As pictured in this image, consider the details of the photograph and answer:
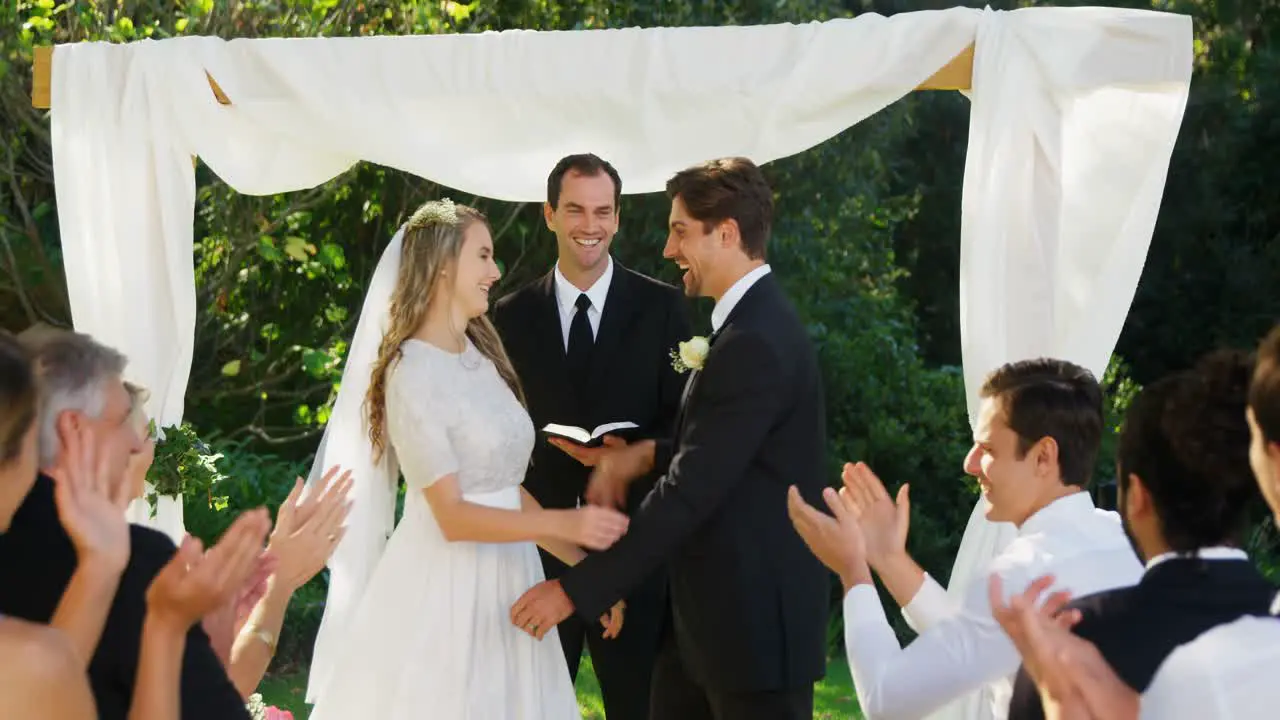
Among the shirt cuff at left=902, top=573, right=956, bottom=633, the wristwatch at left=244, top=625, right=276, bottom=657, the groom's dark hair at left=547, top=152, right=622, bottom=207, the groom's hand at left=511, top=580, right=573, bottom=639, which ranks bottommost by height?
the groom's hand at left=511, top=580, right=573, bottom=639

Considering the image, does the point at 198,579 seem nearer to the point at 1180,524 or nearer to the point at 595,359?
the point at 1180,524

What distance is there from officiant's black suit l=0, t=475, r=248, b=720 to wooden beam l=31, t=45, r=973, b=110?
9.51ft

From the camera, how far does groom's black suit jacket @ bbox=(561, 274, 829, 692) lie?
3.99m

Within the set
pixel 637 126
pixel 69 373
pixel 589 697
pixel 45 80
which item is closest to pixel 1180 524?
pixel 69 373

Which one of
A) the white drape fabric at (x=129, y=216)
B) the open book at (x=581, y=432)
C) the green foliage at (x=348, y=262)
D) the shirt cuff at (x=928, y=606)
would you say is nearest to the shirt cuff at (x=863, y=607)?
the shirt cuff at (x=928, y=606)

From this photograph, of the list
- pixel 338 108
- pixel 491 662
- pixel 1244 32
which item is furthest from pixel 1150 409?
pixel 1244 32

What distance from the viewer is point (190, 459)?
15.8 feet

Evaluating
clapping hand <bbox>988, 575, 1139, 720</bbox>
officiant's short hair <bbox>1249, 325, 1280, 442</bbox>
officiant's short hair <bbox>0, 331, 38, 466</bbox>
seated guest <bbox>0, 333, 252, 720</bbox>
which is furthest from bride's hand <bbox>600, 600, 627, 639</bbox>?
officiant's short hair <bbox>1249, 325, 1280, 442</bbox>

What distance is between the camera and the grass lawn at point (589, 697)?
7.31 meters

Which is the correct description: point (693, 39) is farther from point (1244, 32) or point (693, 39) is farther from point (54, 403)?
point (1244, 32)

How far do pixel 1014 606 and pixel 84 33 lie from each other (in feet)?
22.0

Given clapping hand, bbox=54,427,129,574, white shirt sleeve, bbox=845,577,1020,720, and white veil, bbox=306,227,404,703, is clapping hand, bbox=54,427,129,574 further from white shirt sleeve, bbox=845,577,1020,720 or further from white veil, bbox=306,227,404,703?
white veil, bbox=306,227,404,703

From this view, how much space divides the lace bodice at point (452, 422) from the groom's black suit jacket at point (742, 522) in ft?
1.27

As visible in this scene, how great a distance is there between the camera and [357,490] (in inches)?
185
